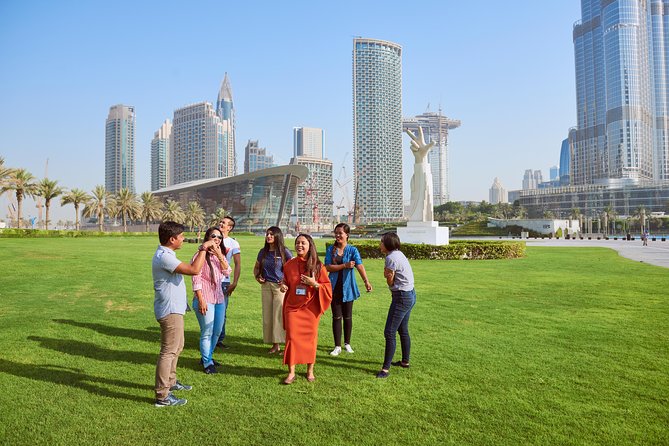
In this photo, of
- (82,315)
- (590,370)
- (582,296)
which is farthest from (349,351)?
(582,296)

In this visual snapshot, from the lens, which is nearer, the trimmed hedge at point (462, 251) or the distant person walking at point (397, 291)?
the distant person walking at point (397, 291)

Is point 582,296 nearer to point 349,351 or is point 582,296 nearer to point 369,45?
point 349,351

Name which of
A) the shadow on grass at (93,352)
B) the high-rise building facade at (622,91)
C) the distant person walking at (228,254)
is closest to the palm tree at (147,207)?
the shadow on grass at (93,352)

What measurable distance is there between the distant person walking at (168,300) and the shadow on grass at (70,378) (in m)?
0.30

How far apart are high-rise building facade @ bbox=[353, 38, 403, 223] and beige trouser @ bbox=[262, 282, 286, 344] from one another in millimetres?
165182

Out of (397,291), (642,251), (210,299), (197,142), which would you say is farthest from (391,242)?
(197,142)

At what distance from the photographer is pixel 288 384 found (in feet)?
17.3

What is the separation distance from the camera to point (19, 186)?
46.9 meters

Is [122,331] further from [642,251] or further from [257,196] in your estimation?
[257,196]

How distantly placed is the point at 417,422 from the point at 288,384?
5.34 ft

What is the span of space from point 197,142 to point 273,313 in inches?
7601

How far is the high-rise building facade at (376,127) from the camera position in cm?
17400

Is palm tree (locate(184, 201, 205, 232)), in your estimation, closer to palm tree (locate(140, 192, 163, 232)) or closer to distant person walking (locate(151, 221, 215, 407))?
palm tree (locate(140, 192, 163, 232))

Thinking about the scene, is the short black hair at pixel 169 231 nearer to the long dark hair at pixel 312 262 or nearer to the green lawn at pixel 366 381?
the long dark hair at pixel 312 262
